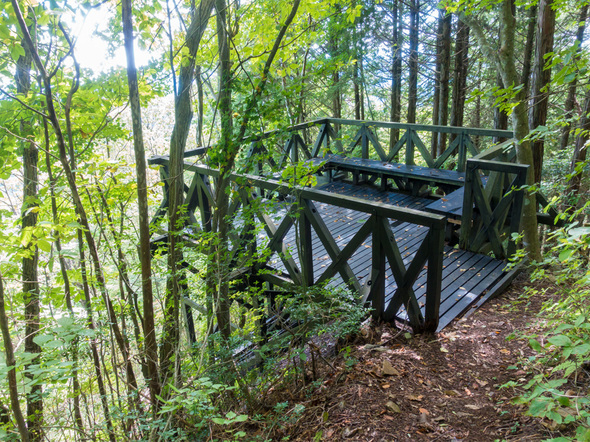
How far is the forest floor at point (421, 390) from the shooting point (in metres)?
2.45

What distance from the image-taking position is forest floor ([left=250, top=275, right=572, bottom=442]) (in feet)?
8.02

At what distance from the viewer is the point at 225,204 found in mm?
3621

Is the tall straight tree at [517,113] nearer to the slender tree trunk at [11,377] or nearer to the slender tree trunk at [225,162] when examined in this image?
the slender tree trunk at [225,162]

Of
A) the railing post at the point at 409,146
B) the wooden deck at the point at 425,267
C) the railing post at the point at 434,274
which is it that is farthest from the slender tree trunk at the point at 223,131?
the railing post at the point at 409,146

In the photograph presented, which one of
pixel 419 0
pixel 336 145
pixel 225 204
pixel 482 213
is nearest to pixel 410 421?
pixel 225 204

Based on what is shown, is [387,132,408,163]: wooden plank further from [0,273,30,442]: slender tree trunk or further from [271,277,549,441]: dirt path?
[0,273,30,442]: slender tree trunk

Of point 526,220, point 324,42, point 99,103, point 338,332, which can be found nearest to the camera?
point 338,332

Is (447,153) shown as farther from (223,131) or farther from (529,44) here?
(223,131)

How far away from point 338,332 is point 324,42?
39.8 ft

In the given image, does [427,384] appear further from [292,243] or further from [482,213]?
[292,243]

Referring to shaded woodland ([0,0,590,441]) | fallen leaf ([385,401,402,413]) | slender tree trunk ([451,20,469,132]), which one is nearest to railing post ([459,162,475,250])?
shaded woodland ([0,0,590,441])

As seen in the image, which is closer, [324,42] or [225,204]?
[225,204]

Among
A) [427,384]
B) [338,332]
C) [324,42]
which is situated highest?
[324,42]

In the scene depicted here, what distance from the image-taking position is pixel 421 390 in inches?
113
